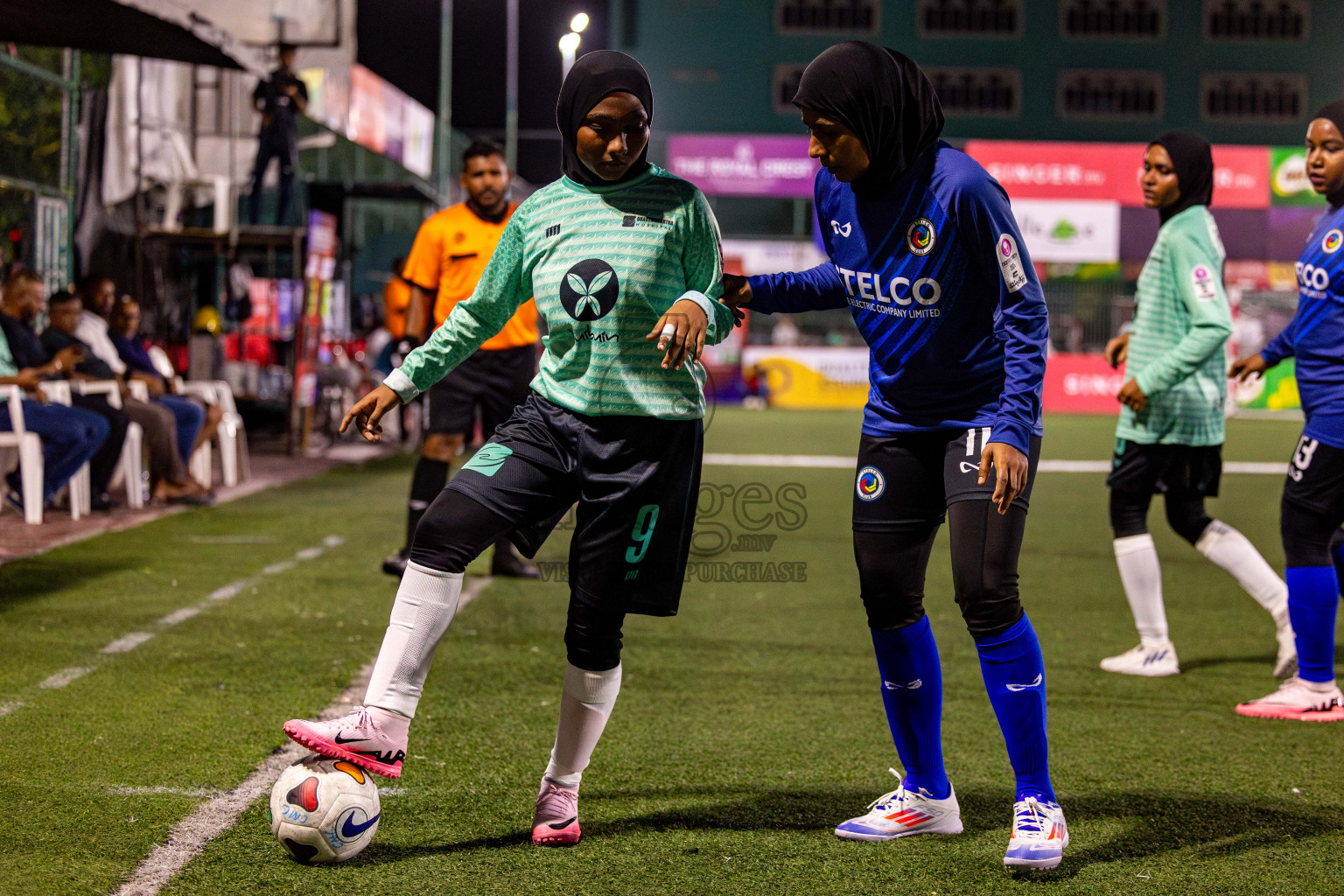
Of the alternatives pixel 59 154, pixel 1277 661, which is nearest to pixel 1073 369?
pixel 59 154

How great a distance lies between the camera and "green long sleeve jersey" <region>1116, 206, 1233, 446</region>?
201 inches

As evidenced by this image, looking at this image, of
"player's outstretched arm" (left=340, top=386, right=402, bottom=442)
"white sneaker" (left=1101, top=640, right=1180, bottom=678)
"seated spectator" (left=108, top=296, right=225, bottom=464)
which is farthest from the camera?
"seated spectator" (left=108, top=296, right=225, bottom=464)

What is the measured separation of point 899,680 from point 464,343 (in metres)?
1.39

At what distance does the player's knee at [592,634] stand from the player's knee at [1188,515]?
9.86ft

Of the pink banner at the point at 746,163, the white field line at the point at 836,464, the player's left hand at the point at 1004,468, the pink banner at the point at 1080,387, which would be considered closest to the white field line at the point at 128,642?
the player's left hand at the point at 1004,468

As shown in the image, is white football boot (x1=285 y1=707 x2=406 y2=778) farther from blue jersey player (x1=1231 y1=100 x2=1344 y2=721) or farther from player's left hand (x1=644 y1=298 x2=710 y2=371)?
blue jersey player (x1=1231 y1=100 x2=1344 y2=721)

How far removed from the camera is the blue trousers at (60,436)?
8562mm

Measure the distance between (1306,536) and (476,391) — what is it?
3914 mm

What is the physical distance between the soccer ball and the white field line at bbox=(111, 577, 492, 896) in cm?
22

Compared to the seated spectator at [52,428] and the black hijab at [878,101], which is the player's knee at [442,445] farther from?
the black hijab at [878,101]

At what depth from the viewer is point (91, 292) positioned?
10.4 metres

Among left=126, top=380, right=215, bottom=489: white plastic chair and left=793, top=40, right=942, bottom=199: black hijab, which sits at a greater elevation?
left=793, top=40, right=942, bottom=199: black hijab

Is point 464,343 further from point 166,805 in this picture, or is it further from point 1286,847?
point 1286,847

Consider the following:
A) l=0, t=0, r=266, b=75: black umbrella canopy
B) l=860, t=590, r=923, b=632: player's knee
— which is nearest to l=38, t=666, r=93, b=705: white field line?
l=860, t=590, r=923, b=632: player's knee
